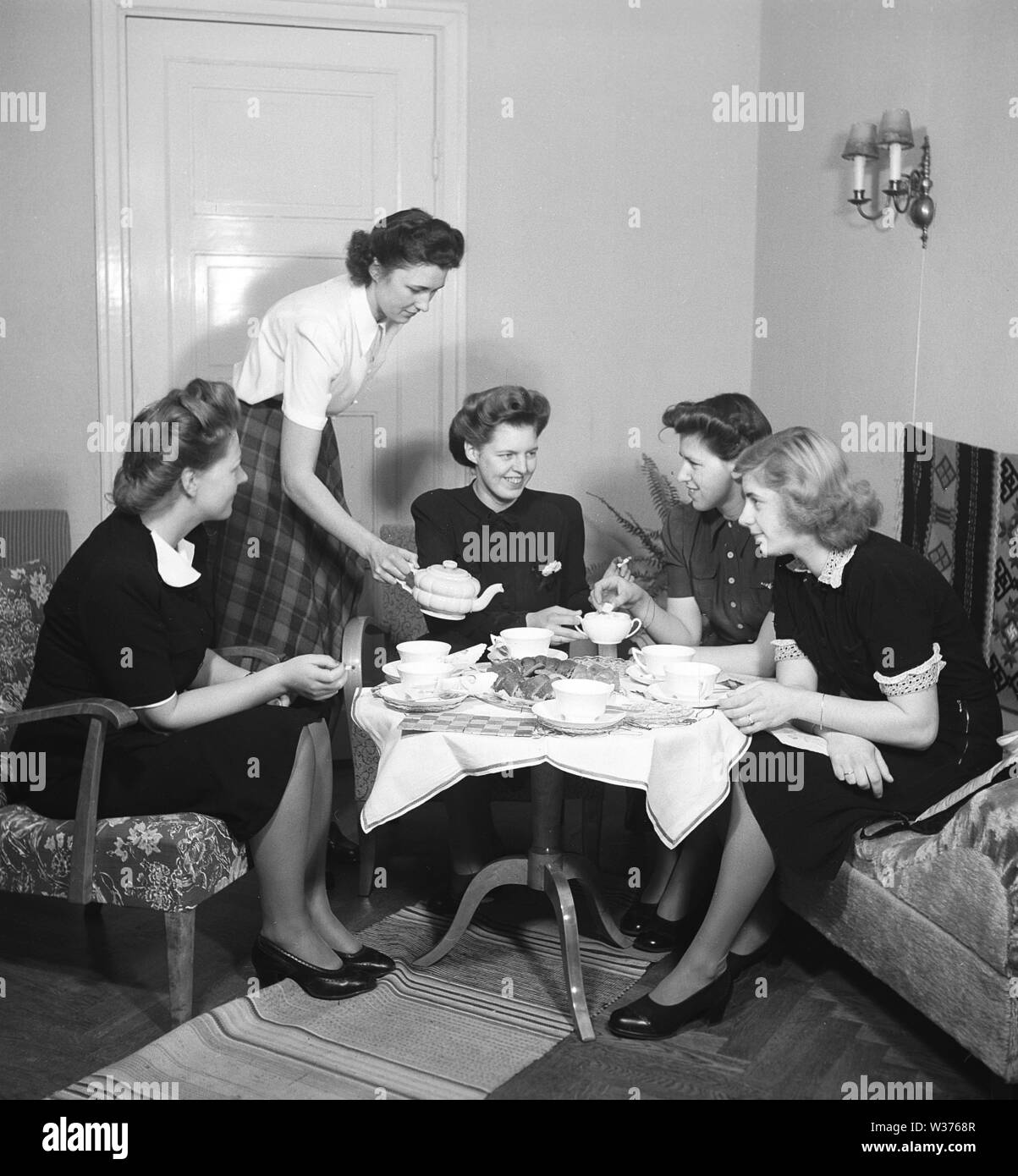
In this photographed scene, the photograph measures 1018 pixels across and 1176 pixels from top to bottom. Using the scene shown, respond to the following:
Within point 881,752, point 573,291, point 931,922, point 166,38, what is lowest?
point 931,922

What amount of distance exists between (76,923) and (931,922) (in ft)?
6.37

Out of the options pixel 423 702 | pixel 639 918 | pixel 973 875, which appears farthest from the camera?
pixel 639 918

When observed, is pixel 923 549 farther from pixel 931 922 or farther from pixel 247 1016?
pixel 247 1016

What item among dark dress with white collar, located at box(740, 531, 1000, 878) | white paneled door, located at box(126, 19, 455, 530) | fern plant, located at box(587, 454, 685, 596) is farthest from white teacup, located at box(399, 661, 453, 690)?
white paneled door, located at box(126, 19, 455, 530)

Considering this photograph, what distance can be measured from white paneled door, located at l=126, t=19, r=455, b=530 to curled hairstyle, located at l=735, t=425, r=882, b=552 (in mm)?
2251

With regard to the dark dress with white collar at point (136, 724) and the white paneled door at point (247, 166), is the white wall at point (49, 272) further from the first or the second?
the dark dress with white collar at point (136, 724)

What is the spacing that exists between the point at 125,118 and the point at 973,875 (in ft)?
11.5

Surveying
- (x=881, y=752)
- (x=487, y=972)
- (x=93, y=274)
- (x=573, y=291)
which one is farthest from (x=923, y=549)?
(x=93, y=274)

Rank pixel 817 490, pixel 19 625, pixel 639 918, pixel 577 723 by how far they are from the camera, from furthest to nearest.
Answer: pixel 639 918, pixel 19 625, pixel 817 490, pixel 577 723

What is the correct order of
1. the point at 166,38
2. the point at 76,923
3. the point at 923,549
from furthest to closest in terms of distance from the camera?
the point at 166,38 → the point at 923,549 → the point at 76,923

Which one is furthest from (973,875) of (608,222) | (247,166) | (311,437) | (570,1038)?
(247,166)

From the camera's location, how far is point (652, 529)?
15.4 feet

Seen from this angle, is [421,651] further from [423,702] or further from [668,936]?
[668,936]
